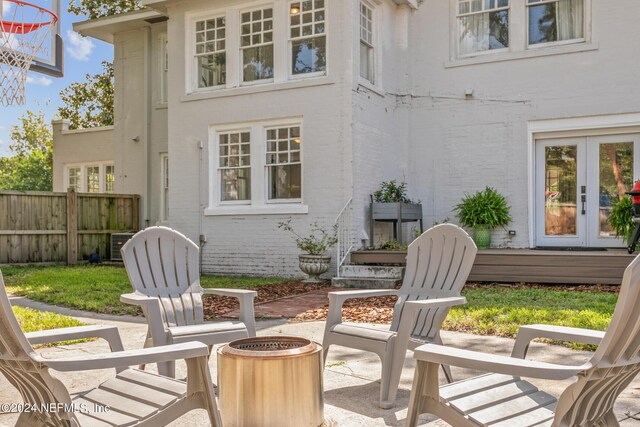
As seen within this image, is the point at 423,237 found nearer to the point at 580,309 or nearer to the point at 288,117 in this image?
the point at 580,309

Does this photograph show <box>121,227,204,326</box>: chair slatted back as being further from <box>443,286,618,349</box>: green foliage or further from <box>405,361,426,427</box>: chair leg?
<box>443,286,618,349</box>: green foliage

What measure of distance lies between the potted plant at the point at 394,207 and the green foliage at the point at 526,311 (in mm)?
2538

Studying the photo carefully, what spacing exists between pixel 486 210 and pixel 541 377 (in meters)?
9.08

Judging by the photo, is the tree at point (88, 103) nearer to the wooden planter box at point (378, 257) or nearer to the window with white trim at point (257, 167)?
the window with white trim at point (257, 167)

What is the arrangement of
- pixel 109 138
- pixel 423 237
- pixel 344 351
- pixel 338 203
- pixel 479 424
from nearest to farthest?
pixel 479 424
pixel 423 237
pixel 344 351
pixel 338 203
pixel 109 138

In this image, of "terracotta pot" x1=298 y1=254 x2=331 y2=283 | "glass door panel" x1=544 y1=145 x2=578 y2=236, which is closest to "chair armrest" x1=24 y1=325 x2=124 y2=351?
"terracotta pot" x1=298 y1=254 x2=331 y2=283

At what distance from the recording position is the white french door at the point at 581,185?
1061cm

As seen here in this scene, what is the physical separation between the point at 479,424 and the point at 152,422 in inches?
55.1

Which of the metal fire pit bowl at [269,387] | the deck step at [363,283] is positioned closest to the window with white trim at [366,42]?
the deck step at [363,283]

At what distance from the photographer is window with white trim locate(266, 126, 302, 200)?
11.3m

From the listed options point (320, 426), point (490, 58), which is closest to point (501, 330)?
point (320, 426)

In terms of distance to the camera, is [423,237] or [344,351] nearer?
[423,237]

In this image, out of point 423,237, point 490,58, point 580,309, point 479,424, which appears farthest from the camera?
point 490,58

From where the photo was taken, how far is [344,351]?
5.11m
